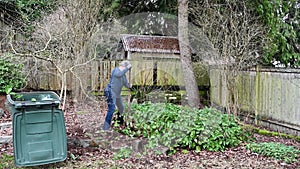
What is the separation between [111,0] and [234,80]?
5.80 meters

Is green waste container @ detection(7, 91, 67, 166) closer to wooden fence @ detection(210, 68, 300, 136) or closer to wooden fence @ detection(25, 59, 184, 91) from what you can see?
wooden fence @ detection(210, 68, 300, 136)

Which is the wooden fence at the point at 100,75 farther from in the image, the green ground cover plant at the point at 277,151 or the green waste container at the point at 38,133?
the green ground cover plant at the point at 277,151

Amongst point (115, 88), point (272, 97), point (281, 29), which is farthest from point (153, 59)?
point (115, 88)

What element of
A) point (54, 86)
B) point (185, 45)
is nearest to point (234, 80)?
point (185, 45)

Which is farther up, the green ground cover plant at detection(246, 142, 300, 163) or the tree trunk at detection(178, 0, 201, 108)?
the tree trunk at detection(178, 0, 201, 108)

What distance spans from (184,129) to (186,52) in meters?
4.23

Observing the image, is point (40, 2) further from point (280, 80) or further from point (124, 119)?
point (280, 80)

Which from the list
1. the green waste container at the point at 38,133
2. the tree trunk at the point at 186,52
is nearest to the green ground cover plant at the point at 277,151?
the green waste container at the point at 38,133

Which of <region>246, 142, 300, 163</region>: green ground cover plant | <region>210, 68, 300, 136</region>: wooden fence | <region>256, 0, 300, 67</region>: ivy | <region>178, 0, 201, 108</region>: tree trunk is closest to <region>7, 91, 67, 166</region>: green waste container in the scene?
<region>246, 142, 300, 163</region>: green ground cover plant

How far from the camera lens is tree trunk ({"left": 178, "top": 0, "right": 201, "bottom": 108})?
8.53 meters

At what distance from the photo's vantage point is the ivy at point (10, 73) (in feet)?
24.2

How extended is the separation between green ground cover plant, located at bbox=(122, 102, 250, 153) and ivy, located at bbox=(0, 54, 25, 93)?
3697 mm

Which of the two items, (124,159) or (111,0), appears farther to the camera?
(111,0)

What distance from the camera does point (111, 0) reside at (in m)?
10.8
